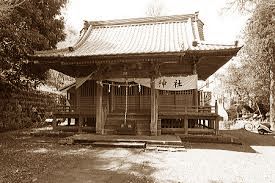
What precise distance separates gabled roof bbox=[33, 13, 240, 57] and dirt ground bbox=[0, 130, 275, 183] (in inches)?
193

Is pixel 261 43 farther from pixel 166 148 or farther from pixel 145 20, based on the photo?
pixel 166 148

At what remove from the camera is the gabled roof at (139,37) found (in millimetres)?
13234

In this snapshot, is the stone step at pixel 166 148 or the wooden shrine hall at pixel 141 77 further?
the wooden shrine hall at pixel 141 77

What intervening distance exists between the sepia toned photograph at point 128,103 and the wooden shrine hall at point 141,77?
0.06m

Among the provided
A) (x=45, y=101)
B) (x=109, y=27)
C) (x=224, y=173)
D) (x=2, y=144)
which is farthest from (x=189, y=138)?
(x=45, y=101)

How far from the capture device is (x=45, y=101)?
24891mm

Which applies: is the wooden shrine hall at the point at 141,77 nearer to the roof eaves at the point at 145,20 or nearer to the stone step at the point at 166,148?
the roof eaves at the point at 145,20

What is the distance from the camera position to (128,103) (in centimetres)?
1528

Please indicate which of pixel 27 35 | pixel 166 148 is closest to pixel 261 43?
pixel 166 148

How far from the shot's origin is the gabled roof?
13.2 meters

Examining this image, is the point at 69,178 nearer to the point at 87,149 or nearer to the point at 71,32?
the point at 87,149

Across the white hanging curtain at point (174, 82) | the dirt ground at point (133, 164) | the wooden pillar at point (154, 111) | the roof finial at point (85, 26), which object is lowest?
the dirt ground at point (133, 164)

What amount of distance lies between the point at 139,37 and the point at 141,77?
13.7ft

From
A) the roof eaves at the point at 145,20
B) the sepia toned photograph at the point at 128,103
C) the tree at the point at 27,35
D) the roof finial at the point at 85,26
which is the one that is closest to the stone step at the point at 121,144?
the sepia toned photograph at the point at 128,103
